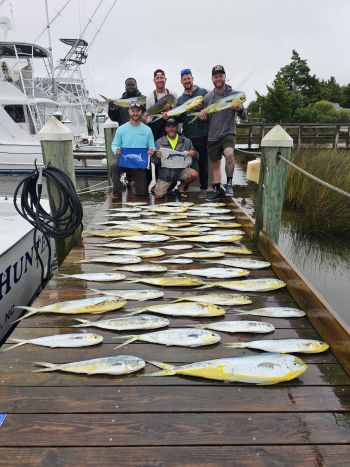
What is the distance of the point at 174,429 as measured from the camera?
1775 mm

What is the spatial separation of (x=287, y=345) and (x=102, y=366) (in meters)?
1.19

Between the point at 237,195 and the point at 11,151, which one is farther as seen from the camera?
the point at 11,151

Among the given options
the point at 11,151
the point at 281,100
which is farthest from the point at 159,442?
the point at 281,100

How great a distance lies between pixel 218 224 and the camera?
507cm

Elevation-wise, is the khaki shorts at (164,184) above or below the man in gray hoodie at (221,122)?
below

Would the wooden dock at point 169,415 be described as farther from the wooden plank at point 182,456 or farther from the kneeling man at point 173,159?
the kneeling man at point 173,159

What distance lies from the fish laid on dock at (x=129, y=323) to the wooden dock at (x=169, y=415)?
0.59ft

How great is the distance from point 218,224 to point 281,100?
41619mm

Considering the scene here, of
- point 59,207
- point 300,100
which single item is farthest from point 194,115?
point 300,100

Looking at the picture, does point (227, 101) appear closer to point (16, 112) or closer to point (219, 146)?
point (219, 146)

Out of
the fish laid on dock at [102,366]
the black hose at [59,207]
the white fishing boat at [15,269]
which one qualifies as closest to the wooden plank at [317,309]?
the fish laid on dock at [102,366]

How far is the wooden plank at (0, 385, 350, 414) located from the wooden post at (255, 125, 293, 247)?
7.72 ft

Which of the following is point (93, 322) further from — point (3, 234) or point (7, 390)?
point (3, 234)

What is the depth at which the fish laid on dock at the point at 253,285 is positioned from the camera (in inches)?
127
